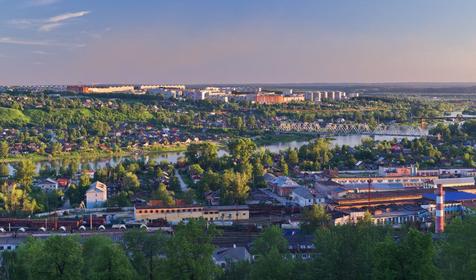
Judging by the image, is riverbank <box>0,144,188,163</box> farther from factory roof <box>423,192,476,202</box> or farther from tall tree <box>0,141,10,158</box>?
factory roof <box>423,192,476,202</box>

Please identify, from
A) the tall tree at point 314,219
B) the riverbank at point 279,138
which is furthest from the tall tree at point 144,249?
the riverbank at point 279,138

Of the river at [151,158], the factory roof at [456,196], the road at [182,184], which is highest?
the factory roof at [456,196]

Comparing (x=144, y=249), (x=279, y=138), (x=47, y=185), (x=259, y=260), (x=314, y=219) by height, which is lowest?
(x=279, y=138)

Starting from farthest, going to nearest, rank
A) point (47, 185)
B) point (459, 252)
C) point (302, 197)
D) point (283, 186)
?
point (47, 185) < point (283, 186) < point (302, 197) < point (459, 252)

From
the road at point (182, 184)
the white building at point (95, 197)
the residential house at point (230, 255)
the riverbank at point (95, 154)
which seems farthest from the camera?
the riverbank at point (95, 154)

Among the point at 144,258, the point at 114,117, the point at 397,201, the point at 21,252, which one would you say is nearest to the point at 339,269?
the point at 144,258

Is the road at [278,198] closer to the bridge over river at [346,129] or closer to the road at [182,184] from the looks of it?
the road at [182,184]

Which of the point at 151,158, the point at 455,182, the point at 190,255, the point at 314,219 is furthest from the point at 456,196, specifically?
the point at 151,158

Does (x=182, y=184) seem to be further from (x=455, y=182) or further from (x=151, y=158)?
(x=455, y=182)

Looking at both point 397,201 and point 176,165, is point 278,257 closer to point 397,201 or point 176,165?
point 397,201
